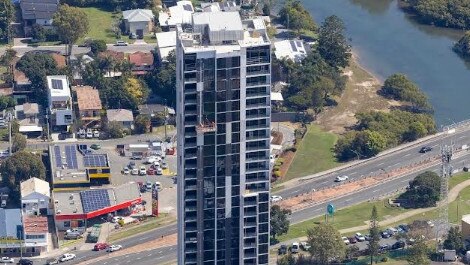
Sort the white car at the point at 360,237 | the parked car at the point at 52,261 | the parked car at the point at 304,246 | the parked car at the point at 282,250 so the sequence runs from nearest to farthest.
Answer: the parked car at the point at 52,261 < the parked car at the point at 282,250 < the parked car at the point at 304,246 < the white car at the point at 360,237

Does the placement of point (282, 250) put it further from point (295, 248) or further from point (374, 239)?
point (374, 239)

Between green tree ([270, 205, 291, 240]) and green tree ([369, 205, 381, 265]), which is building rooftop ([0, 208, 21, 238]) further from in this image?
green tree ([369, 205, 381, 265])

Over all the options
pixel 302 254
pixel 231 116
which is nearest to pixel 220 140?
pixel 231 116

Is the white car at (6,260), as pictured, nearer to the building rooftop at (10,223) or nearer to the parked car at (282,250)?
the building rooftop at (10,223)

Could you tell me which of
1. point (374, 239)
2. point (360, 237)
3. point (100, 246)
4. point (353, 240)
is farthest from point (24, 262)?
point (374, 239)

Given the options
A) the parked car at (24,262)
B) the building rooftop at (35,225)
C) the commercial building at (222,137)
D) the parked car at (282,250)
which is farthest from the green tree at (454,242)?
the parked car at (24,262)

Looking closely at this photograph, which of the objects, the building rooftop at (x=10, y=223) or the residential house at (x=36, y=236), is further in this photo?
the building rooftop at (x=10, y=223)

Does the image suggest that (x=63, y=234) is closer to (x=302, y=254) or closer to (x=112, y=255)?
(x=112, y=255)
